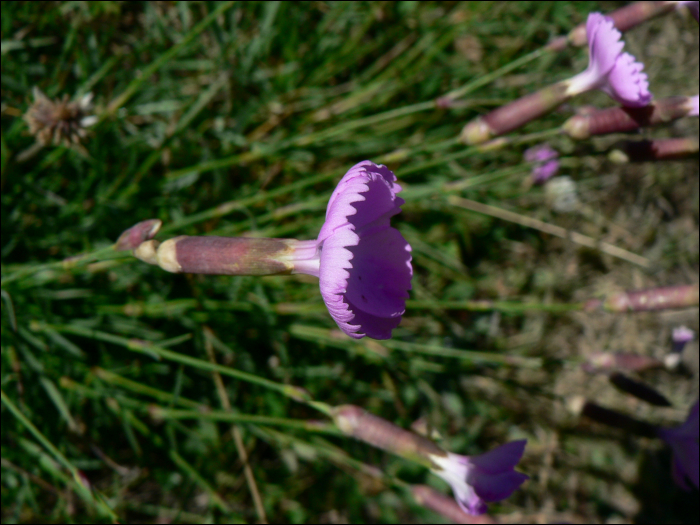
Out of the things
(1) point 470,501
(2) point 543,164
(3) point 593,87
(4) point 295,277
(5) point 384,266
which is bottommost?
(1) point 470,501

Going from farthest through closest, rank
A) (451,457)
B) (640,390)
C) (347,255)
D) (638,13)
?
1. (640,390)
2. (638,13)
3. (451,457)
4. (347,255)

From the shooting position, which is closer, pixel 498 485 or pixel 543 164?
pixel 498 485

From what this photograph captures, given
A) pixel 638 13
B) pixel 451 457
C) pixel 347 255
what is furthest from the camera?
pixel 638 13

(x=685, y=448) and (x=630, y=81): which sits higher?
(x=630, y=81)

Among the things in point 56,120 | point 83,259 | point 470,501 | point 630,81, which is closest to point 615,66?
point 630,81

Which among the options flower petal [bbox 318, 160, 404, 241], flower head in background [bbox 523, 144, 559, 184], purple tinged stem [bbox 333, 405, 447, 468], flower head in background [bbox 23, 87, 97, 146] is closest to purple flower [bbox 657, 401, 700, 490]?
purple tinged stem [bbox 333, 405, 447, 468]

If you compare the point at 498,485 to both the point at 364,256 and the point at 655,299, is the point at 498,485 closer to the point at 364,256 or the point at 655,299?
the point at 364,256

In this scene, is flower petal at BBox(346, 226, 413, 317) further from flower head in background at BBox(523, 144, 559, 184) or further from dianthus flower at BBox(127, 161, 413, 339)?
flower head in background at BBox(523, 144, 559, 184)

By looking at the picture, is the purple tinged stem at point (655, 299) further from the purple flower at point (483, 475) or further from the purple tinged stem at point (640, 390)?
the purple flower at point (483, 475)
